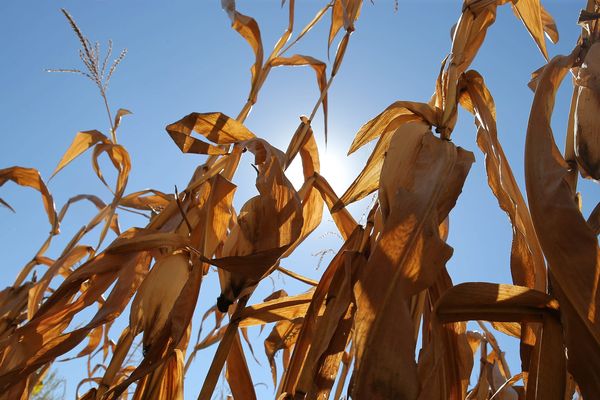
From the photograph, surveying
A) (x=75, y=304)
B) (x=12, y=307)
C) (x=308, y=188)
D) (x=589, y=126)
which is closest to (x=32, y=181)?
(x=12, y=307)

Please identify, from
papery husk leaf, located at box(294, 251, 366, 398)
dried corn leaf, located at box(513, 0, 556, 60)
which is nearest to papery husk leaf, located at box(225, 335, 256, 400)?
papery husk leaf, located at box(294, 251, 366, 398)

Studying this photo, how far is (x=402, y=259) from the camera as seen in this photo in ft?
1.34

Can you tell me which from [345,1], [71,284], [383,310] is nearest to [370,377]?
[383,310]

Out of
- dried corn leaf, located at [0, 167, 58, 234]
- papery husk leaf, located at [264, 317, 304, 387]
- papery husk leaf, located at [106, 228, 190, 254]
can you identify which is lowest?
papery husk leaf, located at [264, 317, 304, 387]

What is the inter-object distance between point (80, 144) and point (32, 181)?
0.41 ft

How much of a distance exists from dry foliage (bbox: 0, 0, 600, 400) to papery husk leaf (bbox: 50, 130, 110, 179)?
37 cm

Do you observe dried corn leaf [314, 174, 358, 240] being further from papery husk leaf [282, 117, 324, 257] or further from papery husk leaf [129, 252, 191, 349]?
papery husk leaf [129, 252, 191, 349]

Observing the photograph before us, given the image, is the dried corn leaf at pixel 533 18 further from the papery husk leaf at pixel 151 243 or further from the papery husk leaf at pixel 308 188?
the papery husk leaf at pixel 151 243

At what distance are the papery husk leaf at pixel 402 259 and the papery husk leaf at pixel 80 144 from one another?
74 cm

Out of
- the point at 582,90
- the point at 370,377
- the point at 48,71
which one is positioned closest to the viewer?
the point at 370,377

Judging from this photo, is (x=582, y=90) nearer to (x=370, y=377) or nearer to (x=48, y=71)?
(x=370, y=377)

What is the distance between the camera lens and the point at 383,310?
0.37m

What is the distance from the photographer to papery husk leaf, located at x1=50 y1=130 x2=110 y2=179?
3.46 feet

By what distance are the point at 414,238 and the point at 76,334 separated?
0.35 meters
